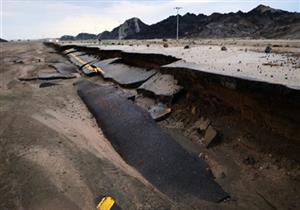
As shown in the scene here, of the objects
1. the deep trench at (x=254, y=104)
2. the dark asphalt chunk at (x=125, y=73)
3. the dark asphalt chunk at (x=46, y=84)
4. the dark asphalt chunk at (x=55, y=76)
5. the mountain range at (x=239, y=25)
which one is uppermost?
the deep trench at (x=254, y=104)

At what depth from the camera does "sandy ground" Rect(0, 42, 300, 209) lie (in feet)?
10.0

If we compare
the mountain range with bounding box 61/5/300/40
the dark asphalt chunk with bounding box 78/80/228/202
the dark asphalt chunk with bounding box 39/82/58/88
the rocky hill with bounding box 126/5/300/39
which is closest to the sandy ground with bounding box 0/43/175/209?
the dark asphalt chunk with bounding box 78/80/228/202

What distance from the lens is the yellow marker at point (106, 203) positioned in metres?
2.99

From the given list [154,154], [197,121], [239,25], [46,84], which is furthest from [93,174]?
[239,25]

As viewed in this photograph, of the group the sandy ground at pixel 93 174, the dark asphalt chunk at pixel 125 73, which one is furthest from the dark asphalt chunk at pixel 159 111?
the dark asphalt chunk at pixel 125 73

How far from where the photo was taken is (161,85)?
6410 millimetres

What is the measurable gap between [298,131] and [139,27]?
9222 centimetres

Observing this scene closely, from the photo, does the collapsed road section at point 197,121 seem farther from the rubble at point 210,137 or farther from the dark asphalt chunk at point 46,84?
the dark asphalt chunk at point 46,84

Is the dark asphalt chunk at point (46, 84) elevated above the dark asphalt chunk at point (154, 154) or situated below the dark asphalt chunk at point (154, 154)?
below

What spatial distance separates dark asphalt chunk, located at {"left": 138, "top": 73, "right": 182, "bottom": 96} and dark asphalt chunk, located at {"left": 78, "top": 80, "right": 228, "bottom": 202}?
1.83ft

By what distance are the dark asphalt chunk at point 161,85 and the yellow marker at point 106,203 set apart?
9.45 feet

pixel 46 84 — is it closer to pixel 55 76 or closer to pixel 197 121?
pixel 55 76

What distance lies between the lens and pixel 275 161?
3.41 m

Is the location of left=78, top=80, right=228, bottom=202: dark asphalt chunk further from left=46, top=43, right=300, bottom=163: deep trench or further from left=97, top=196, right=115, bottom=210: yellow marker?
left=46, top=43, right=300, bottom=163: deep trench
